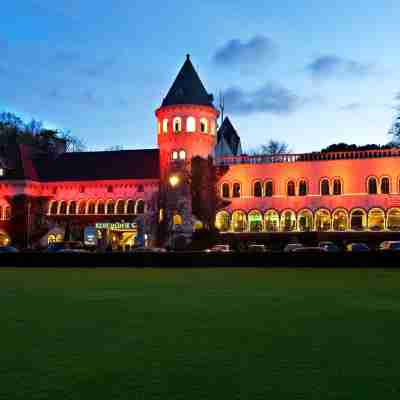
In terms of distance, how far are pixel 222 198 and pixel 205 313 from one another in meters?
44.9

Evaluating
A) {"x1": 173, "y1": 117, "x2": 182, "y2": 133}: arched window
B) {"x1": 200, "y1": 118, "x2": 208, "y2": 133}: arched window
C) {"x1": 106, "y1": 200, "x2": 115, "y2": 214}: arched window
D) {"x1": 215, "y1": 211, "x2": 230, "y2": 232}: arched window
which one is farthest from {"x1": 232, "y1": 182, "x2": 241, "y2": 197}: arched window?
{"x1": 106, "y1": 200, "x2": 115, "y2": 214}: arched window

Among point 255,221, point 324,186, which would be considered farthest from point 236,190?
point 324,186

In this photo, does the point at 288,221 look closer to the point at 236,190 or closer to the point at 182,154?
the point at 236,190

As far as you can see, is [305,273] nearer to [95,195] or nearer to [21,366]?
[21,366]

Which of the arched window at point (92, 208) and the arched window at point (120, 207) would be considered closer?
the arched window at point (120, 207)

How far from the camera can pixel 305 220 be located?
58.3 meters

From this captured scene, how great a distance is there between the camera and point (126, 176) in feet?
215

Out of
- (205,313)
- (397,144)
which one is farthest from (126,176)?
(205,313)

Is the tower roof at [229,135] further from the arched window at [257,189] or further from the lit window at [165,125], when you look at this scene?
the arched window at [257,189]

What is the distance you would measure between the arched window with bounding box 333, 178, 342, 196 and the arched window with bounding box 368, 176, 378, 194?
8.80 ft

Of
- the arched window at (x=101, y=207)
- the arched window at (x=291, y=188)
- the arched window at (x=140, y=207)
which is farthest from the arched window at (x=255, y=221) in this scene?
the arched window at (x=101, y=207)

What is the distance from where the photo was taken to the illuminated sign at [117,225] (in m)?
62.5

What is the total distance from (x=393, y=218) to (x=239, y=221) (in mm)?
14692

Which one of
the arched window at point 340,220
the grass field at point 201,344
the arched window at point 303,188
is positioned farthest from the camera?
the arched window at point 303,188
